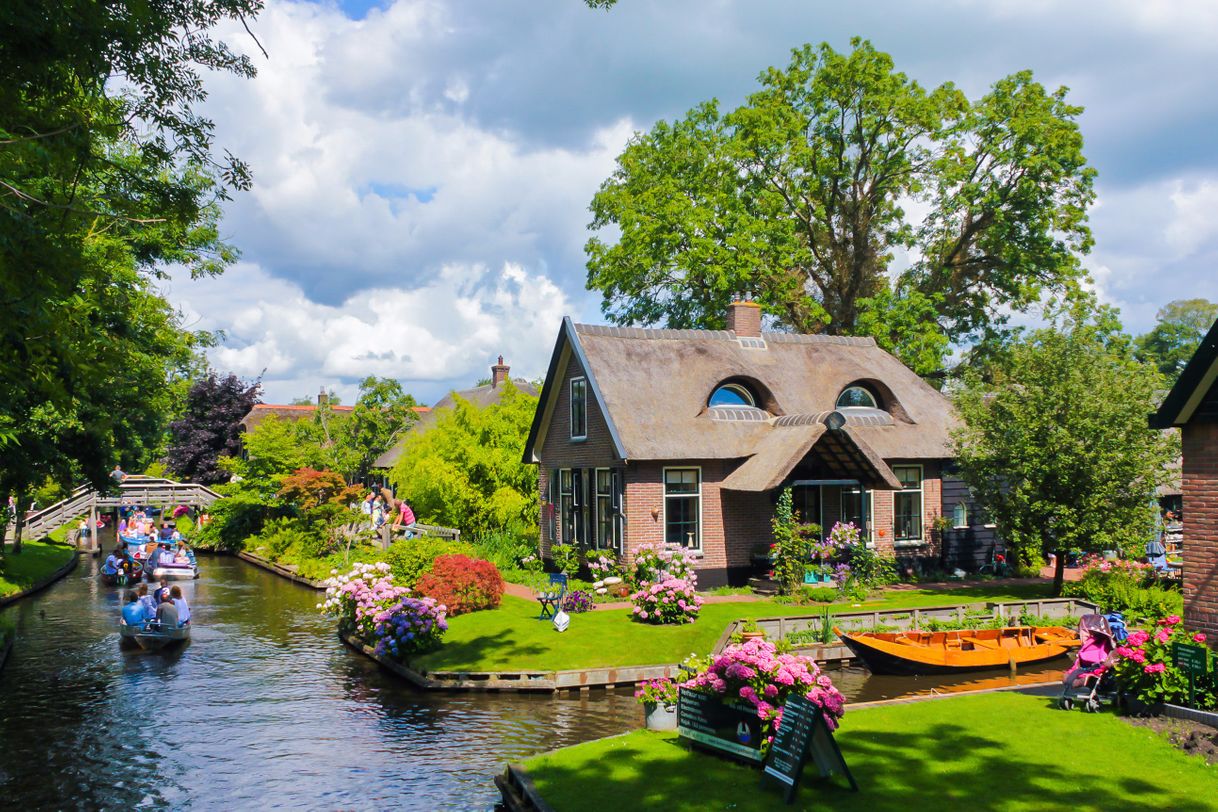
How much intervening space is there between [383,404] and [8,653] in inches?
1267

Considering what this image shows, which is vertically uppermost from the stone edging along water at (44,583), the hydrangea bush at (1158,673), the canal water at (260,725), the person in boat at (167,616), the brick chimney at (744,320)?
the brick chimney at (744,320)

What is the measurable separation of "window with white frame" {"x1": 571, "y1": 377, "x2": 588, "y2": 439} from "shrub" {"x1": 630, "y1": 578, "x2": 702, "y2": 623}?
821 cm

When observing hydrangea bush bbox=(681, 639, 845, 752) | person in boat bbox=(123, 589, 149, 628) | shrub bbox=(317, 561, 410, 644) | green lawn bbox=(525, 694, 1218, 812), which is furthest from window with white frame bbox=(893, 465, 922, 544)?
person in boat bbox=(123, 589, 149, 628)

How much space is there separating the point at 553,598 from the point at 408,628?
390 centimetres

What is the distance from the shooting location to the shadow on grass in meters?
9.72

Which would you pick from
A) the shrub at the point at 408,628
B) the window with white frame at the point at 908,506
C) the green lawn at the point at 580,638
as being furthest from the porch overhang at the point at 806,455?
the shrub at the point at 408,628

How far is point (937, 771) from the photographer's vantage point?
10812 millimetres

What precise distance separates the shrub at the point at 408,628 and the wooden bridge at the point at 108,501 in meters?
29.5

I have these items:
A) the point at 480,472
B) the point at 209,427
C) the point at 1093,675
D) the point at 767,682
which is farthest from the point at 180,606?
the point at 209,427

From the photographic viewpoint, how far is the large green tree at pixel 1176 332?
79.9 meters

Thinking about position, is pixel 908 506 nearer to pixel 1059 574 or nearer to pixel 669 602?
pixel 1059 574

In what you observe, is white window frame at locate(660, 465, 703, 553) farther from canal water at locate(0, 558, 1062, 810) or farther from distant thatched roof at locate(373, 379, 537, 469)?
distant thatched roof at locate(373, 379, 537, 469)

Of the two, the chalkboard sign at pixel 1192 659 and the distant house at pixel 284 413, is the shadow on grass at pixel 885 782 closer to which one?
the chalkboard sign at pixel 1192 659

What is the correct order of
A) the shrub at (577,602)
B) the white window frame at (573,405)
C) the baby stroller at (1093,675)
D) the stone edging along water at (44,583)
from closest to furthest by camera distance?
the baby stroller at (1093,675)
the shrub at (577,602)
the stone edging along water at (44,583)
the white window frame at (573,405)
